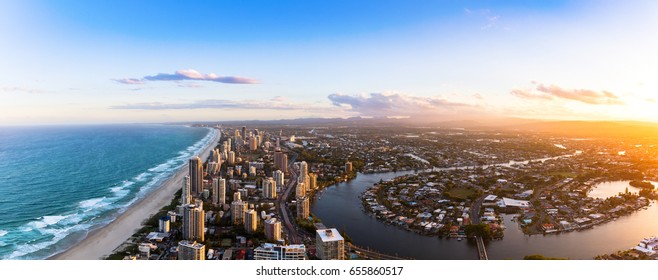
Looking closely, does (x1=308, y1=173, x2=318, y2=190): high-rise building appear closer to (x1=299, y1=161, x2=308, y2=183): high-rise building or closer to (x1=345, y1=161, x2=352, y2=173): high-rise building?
(x1=299, y1=161, x2=308, y2=183): high-rise building

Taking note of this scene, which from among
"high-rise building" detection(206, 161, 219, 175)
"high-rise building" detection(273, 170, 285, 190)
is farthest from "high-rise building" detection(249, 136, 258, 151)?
"high-rise building" detection(273, 170, 285, 190)

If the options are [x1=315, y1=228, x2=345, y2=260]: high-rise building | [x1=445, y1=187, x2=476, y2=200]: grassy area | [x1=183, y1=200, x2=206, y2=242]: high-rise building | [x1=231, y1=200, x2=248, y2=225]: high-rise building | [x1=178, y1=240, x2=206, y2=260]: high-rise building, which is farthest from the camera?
[x1=445, y1=187, x2=476, y2=200]: grassy area

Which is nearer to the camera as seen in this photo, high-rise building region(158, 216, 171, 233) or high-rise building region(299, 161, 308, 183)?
high-rise building region(158, 216, 171, 233)

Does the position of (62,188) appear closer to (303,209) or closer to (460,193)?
(303,209)

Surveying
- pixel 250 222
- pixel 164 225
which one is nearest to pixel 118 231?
pixel 164 225

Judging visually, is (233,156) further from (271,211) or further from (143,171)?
(271,211)
